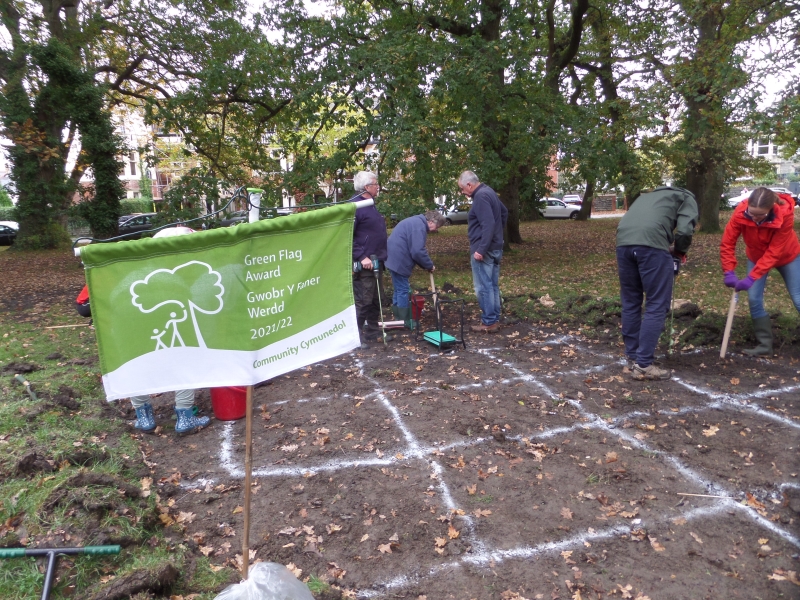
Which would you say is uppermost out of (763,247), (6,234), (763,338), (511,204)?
(511,204)

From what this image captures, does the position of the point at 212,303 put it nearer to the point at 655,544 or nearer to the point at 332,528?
the point at 332,528

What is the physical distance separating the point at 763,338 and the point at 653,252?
204 centimetres

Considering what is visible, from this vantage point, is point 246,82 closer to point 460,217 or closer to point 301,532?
point 301,532

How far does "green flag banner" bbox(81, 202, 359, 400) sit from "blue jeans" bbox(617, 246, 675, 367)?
12.0 feet

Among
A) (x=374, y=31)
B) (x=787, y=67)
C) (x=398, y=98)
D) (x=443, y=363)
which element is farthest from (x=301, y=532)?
(x=374, y=31)

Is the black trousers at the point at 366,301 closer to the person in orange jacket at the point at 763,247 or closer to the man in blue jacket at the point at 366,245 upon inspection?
the man in blue jacket at the point at 366,245

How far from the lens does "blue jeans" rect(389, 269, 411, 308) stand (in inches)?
293

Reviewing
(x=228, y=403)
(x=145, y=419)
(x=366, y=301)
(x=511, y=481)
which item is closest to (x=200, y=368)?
(x=511, y=481)

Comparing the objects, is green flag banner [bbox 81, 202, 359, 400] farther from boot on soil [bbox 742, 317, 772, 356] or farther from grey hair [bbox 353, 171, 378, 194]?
boot on soil [bbox 742, 317, 772, 356]

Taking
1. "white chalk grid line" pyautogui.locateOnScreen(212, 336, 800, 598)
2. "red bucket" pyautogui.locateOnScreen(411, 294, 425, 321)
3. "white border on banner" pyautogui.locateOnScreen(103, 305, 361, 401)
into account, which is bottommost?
"white chalk grid line" pyautogui.locateOnScreen(212, 336, 800, 598)

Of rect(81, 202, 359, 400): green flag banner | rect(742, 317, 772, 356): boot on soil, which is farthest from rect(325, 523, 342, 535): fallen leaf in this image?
rect(742, 317, 772, 356): boot on soil

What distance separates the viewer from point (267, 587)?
241 cm

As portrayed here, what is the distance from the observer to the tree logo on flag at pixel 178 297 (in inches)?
95.0

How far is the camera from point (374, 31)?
37.7 feet
